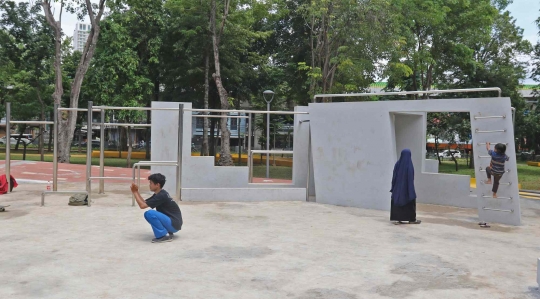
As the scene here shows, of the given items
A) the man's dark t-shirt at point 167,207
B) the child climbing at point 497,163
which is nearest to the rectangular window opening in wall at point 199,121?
the child climbing at point 497,163

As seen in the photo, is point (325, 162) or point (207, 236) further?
point (325, 162)

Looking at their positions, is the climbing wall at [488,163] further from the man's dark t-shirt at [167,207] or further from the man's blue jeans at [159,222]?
the man's blue jeans at [159,222]

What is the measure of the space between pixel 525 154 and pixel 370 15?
28.7 m

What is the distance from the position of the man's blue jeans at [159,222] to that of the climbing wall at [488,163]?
231 inches

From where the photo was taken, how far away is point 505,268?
6.23 metres

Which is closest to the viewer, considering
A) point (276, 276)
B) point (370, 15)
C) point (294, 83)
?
point (276, 276)

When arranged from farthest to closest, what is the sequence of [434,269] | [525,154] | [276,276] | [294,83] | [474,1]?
[525,154] → [294,83] → [474,1] → [434,269] → [276,276]

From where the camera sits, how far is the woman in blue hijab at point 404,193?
928 cm

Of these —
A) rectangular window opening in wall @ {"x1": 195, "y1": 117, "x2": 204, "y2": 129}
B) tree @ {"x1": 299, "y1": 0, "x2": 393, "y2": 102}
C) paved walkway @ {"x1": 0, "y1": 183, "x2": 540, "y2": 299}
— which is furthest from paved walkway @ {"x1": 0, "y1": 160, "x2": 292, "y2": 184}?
rectangular window opening in wall @ {"x1": 195, "y1": 117, "x2": 204, "y2": 129}

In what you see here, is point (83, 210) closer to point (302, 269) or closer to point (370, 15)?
point (302, 269)

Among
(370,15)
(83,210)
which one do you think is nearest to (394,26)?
(370,15)

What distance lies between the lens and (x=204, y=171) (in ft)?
41.3

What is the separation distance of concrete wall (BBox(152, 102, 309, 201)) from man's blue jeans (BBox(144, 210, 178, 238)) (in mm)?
4208

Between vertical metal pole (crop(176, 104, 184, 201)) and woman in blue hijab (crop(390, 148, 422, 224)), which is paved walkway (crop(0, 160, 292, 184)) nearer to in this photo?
vertical metal pole (crop(176, 104, 184, 201))
